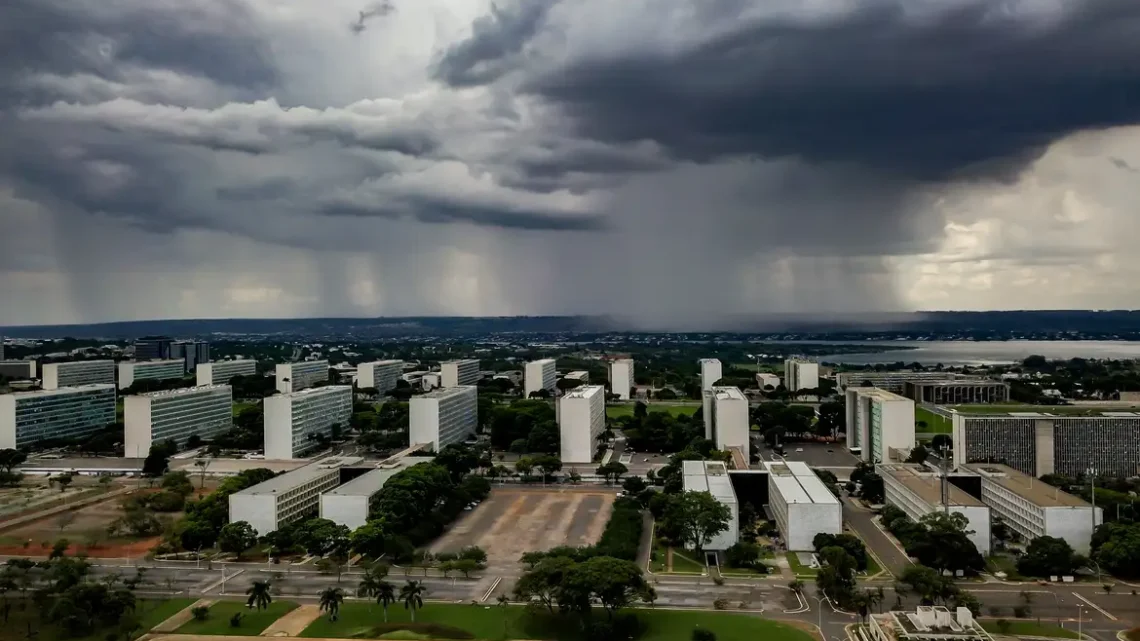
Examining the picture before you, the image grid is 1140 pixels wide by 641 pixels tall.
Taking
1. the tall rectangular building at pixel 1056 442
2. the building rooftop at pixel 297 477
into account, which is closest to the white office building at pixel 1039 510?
the tall rectangular building at pixel 1056 442

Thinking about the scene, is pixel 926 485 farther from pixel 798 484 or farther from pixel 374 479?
pixel 374 479

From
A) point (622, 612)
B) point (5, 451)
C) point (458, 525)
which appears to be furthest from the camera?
point (5, 451)

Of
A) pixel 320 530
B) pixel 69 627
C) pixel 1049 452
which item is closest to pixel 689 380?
pixel 1049 452

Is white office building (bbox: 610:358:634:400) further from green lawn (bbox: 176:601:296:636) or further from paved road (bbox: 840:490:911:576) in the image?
green lawn (bbox: 176:601:296:636)

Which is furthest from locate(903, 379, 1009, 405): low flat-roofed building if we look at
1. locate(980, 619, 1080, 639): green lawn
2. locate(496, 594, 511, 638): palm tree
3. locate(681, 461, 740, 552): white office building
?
locate(496, 594, 511, 638): palm tree

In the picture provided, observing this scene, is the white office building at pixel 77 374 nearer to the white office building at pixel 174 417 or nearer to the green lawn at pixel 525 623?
the white office building at pixel 174 417

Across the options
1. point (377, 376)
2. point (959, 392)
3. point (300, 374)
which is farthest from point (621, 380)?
point (300, 374)

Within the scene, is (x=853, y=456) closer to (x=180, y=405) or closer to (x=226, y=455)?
(x=226, y=455)
